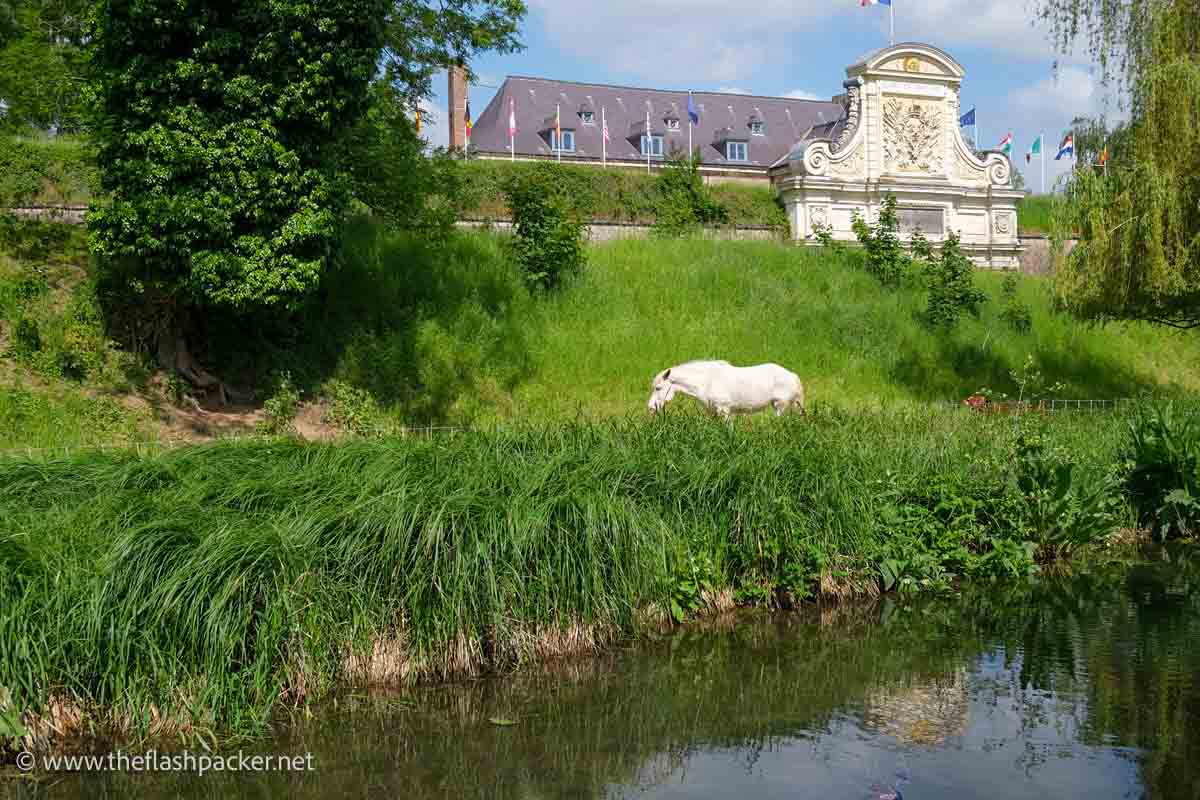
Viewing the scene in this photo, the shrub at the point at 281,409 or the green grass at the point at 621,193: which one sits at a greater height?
the green grass at the point at 621,193

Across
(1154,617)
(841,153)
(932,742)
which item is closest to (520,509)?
(932,742)

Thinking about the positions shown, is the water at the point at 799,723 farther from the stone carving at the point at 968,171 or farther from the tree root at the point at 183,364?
the stone carving at the point at 968,171

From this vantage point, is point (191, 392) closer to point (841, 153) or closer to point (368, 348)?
point (368, 348)

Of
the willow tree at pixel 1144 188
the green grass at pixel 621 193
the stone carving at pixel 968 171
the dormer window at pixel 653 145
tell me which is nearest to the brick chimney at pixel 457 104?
the dormer window at pixel 653 145

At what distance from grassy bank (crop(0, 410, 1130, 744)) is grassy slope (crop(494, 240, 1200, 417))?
10.3 m

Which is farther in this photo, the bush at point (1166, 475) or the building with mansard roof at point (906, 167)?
the building with mansard roof at point (906, 167)

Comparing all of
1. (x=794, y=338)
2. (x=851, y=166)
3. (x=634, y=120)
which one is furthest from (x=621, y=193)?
(x=794, y=338)

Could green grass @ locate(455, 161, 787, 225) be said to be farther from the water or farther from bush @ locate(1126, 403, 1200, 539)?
the water

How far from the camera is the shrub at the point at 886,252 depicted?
30.1 metres

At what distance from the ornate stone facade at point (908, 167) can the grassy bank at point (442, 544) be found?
3198 cm

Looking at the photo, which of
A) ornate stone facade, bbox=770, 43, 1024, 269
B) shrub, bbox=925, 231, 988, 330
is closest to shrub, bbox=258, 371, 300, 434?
shrub, bbox=925, 231, 988, 330

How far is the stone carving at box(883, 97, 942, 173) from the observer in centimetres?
4453

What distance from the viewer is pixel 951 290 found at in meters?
28.8

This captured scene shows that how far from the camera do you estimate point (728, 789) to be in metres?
6.55
